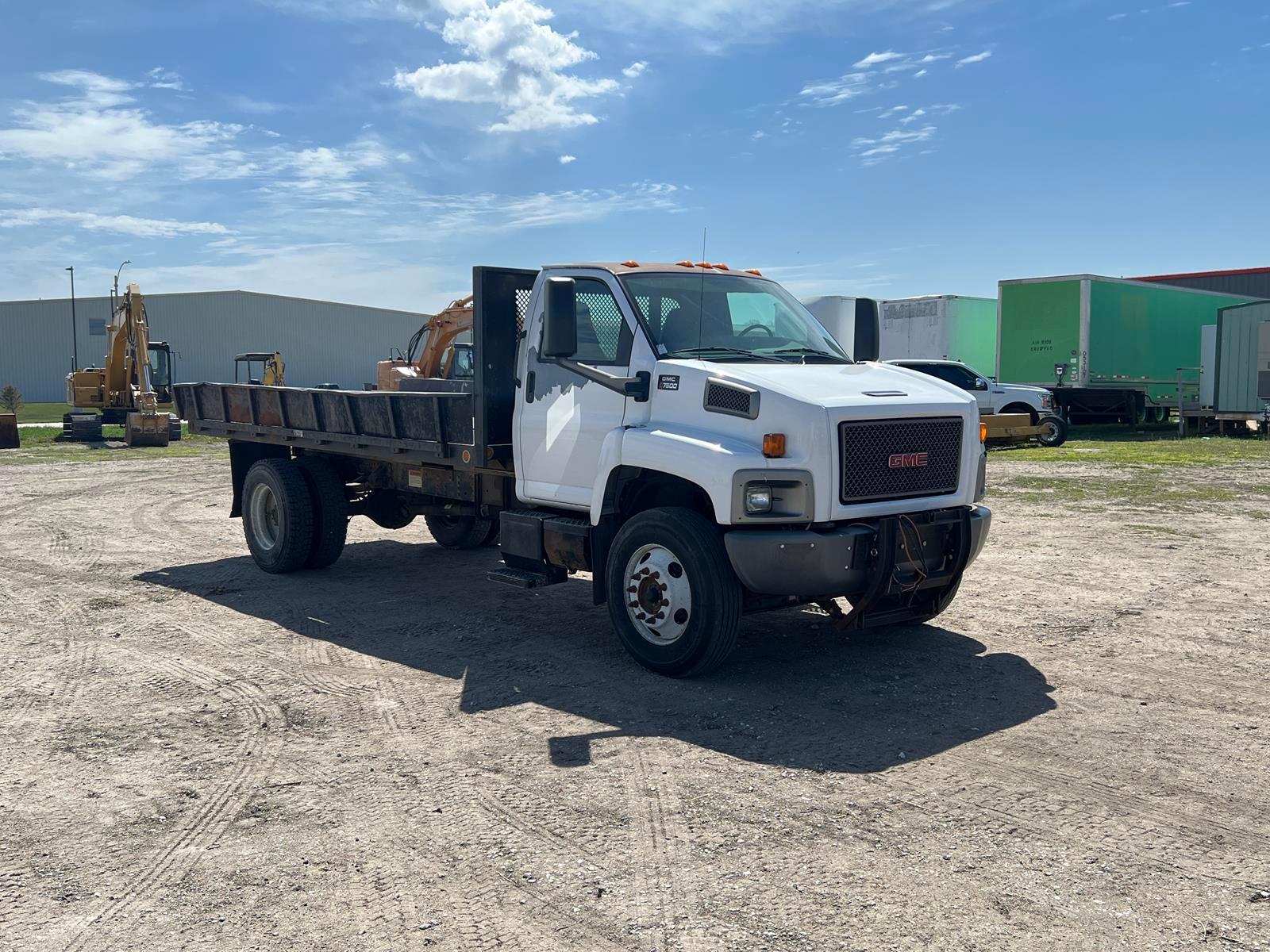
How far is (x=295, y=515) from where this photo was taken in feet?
32.0

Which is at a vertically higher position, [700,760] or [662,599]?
[662,599]

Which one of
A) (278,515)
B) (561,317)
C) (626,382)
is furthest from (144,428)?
(626,382)

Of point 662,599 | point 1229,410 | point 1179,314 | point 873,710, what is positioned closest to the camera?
point 873,710

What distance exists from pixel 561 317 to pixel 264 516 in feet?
16.3

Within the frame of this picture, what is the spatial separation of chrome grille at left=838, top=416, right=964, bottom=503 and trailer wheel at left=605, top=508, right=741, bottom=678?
0.81 meters

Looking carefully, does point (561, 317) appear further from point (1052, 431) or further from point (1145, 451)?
point (1052, 431)

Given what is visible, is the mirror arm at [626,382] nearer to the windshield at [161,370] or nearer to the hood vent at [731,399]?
the hood vent at [731,399]

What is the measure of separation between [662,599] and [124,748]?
288 cm

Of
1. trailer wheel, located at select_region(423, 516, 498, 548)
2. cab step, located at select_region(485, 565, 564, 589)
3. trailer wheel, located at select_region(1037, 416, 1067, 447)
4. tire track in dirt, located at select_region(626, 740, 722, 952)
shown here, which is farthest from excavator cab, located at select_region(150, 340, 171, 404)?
tire track in dirt, located at select_region(626, 740, 722, 952)

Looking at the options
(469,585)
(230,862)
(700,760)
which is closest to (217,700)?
(230,862)

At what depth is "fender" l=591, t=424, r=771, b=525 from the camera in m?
5.99

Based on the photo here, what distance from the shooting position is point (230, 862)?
408cm

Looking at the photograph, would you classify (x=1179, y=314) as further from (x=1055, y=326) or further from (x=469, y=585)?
(x=469, y=585)

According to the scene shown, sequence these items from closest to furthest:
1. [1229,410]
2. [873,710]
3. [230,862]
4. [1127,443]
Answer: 1. [230,862]
2. [873,710]
3. [1127,443]
4. [1229,410]
